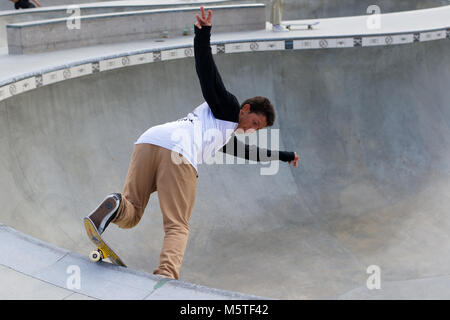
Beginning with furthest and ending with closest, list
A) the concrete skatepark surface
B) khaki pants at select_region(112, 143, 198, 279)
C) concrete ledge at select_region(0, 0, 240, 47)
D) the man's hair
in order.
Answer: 1. concrete ledge at select_region(0, 0, 240, 47)
2. the concrete skatepark surface
3. the man's hair
4. khaki pants at select_region(112, 143, 198, 279)

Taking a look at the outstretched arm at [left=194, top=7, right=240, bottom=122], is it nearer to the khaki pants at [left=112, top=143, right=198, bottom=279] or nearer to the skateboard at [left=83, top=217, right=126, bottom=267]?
the khaki pants at [left=112, top=143, right=198, bottom=279]

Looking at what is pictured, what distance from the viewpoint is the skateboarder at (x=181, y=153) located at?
3.77 m

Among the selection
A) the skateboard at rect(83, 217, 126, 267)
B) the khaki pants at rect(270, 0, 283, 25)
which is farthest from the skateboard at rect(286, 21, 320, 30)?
the skateboard at rect(83, 217, 126, 267)

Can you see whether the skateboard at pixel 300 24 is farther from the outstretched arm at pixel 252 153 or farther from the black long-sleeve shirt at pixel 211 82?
the black long-sleeve shirt at pixel 211 82

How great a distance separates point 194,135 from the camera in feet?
12.8

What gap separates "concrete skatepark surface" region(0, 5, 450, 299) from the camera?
6.84 metres

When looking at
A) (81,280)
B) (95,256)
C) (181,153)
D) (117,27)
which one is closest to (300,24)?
(117,27)

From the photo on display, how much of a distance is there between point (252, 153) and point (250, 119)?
1.86ft

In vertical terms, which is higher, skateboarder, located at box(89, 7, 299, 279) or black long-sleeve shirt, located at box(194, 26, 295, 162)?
black long-sleeve shirt, located at box(194, 26, 295, 162)

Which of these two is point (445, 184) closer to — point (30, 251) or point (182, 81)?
point (182, 81)

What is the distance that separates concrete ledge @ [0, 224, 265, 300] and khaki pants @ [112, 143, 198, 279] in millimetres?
370

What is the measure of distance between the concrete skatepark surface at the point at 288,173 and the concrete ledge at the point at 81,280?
2769mm

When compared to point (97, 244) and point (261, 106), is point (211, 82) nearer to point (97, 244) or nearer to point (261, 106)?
point (261, 106)

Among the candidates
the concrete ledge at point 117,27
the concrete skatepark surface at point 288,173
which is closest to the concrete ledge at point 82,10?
the concrete ledge at point 117,27
